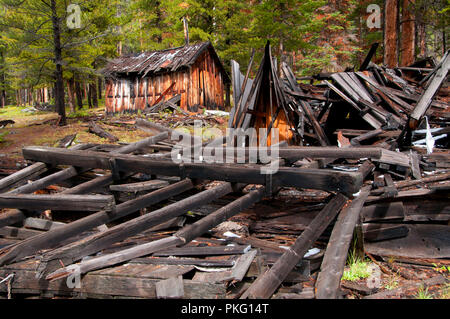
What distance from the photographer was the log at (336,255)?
2646 mm

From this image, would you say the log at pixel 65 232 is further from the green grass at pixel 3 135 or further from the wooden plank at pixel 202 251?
the green grass at pixel 3 135

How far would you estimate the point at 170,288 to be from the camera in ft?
9.29

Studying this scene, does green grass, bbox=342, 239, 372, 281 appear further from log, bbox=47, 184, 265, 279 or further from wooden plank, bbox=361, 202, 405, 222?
log, bbox=47, 184, 265, 279

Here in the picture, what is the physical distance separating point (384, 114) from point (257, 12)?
17462 millimetres

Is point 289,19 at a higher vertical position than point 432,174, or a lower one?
higher

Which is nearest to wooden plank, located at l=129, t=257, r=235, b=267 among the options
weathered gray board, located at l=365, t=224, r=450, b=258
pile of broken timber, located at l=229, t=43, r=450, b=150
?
weathered gray board, located at l=365, t=224, r=450, b=258

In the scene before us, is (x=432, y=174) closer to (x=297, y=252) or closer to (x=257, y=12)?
(x=297, y=252)

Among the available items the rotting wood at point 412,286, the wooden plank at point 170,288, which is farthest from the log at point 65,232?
the rotting wood at point 412,286

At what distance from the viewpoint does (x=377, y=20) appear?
20531mm

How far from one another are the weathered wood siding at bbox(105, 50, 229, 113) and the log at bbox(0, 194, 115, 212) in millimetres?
16613

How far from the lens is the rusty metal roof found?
771 inches

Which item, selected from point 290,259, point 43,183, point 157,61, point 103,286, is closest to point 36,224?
point 43,183

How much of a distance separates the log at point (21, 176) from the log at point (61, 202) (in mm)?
1190
